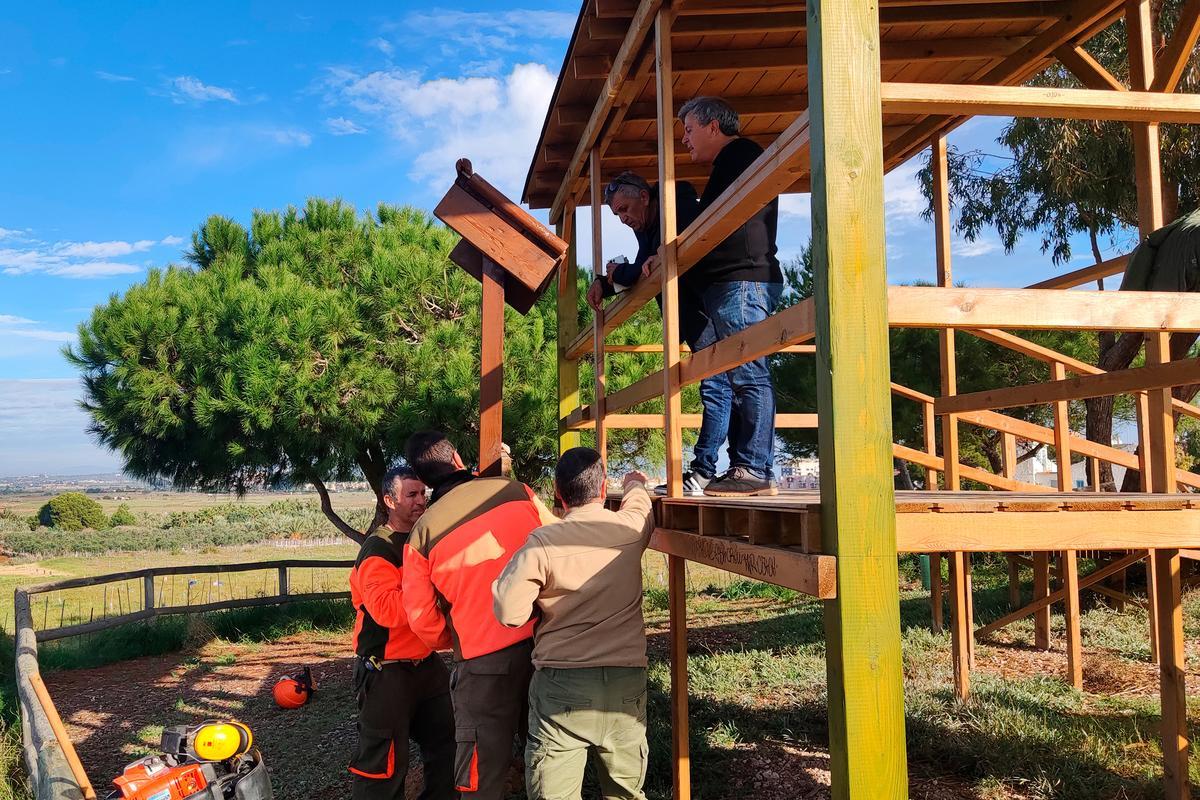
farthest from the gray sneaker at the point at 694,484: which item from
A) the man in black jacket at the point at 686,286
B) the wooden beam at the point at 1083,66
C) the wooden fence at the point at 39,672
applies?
the wooden beam at the point at 1083,66

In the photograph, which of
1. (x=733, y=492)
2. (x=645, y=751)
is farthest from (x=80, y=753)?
(x=733, y=492)

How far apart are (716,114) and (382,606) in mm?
2695

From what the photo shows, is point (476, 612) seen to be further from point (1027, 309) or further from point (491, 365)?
point (1027, 309)

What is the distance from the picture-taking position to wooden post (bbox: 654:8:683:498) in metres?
3.88

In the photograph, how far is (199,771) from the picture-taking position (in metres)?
3.21

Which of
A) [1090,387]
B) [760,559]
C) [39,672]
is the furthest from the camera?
[39,672]

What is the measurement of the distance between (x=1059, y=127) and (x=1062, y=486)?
7597mm

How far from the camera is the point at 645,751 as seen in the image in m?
3.62

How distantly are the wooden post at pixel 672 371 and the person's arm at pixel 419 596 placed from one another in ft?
3.50

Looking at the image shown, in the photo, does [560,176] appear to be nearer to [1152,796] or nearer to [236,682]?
[1152,796]

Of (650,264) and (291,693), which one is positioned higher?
(650,264)

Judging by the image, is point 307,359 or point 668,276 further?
point 307,359

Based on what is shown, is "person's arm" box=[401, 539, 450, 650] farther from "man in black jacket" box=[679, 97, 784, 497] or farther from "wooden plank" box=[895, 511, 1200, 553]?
"wooden plank" box=[895, 511, 1200, 553]

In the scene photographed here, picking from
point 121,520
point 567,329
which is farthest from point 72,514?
point 567,329
